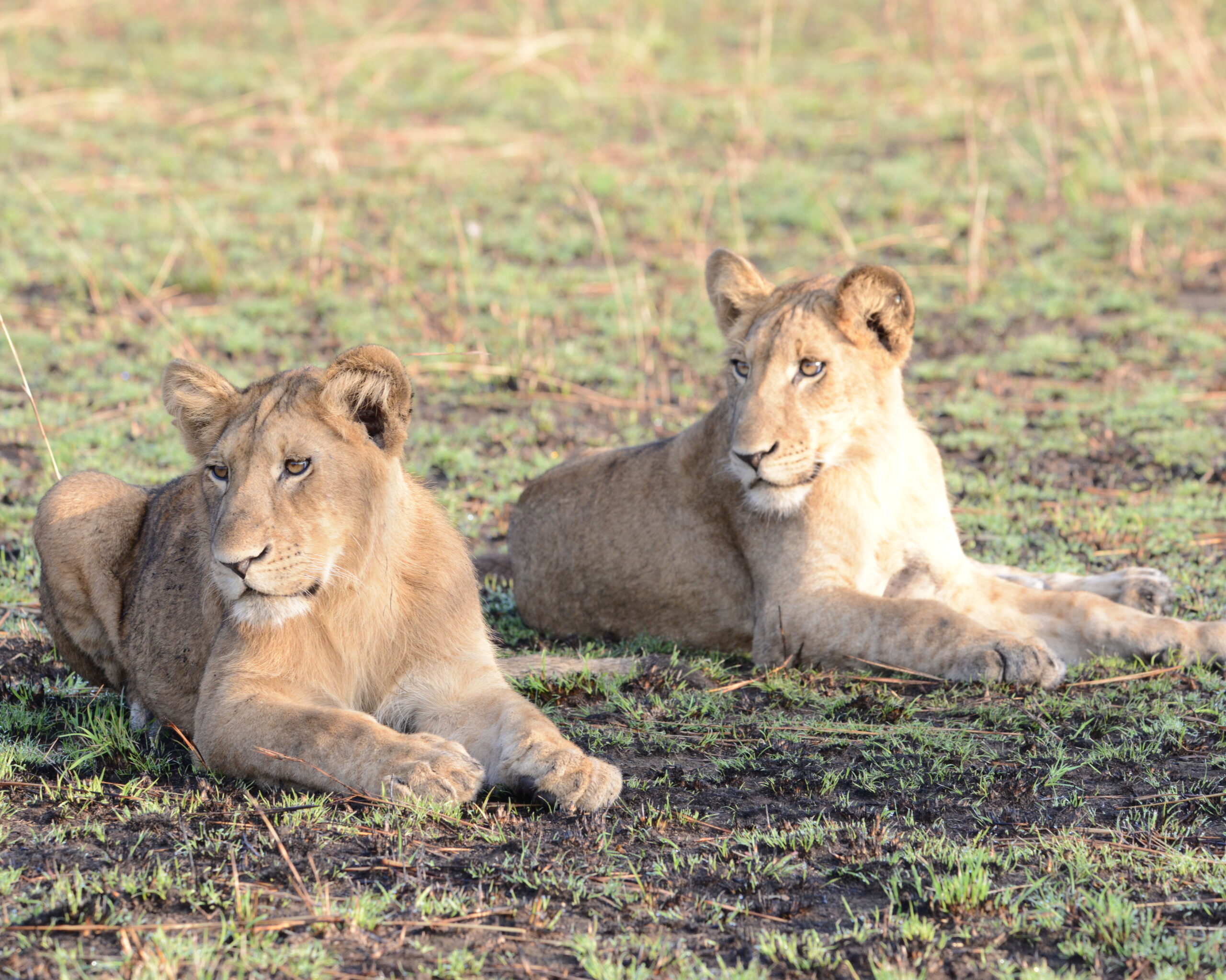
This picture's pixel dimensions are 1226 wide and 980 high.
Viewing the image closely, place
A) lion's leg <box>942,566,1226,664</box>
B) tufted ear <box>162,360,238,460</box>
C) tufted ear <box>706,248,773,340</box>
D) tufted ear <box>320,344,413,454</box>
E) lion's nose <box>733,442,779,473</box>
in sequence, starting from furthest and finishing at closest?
tufted ear <box>706,248,773,340</box>, lion's leg <box>942,566,1226,664</box>, lion's nose <box>733,442,779,473</box>, tufted ear <box>162,360,238,460</box>, tufted ear <box>320,344,413,454</box>

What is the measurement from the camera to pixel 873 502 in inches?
221

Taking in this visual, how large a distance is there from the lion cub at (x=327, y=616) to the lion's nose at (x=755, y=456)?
3.82 ft

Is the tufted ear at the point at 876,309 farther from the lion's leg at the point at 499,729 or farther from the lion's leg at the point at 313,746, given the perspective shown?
the lion's leg at the point at 313,746

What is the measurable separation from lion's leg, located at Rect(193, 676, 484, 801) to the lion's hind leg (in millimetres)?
1122

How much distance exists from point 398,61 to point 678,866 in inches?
612

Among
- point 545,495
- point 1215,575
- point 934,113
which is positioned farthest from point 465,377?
point 934,113

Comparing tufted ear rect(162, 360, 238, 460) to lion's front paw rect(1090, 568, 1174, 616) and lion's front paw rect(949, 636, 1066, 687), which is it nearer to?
lion's front paw rect(949, 636, 1066, 687)

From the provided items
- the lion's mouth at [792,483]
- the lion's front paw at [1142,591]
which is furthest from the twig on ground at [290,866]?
the lion's front paw at [1142,591]

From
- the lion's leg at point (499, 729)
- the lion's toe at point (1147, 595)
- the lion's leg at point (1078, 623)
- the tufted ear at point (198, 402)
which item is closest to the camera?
the lion's leg at point (499, 729)

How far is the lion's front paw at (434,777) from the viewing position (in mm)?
3713

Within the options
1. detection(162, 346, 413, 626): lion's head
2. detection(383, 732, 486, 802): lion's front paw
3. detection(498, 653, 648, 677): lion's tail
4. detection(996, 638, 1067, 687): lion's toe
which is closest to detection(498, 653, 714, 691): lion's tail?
detection(498, 653, 648, 677): lion's tail

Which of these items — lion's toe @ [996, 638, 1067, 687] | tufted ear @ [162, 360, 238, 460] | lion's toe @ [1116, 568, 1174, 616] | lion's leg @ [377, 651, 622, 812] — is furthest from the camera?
lion's toe @ [1116, 568, 1174, 616]

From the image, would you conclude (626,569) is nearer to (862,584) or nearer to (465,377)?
(862,584)

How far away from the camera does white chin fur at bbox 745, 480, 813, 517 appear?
213 inches
